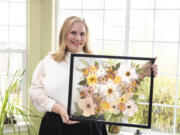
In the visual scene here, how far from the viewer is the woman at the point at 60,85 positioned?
205 cm

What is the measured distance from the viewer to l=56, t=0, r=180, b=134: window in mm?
2680

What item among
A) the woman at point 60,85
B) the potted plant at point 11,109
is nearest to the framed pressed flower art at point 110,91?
the woman at point 60,85

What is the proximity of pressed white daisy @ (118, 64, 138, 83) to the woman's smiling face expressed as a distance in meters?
0.48

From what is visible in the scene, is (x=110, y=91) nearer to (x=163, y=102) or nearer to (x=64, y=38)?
(x=64, y=38)

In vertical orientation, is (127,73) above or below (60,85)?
above

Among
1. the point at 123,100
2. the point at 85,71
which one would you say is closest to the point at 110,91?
the point at 123,100

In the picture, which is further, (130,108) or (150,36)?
(150,36)

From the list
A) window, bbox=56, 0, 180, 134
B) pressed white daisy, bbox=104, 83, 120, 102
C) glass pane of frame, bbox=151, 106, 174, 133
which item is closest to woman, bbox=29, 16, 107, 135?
pressed white daisy, bbox=104, 83, 120, 102

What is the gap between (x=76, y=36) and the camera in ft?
6.84

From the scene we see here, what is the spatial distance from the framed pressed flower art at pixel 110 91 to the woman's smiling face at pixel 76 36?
0.26 m

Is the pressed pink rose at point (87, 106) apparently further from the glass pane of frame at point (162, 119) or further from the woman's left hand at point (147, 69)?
the glass pane of frame at point (162, 119)

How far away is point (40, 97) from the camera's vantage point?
2.13 meters

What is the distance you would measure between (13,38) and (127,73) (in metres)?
1.59

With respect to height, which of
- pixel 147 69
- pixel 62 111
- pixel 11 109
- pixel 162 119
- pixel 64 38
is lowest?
pixel 162 119
